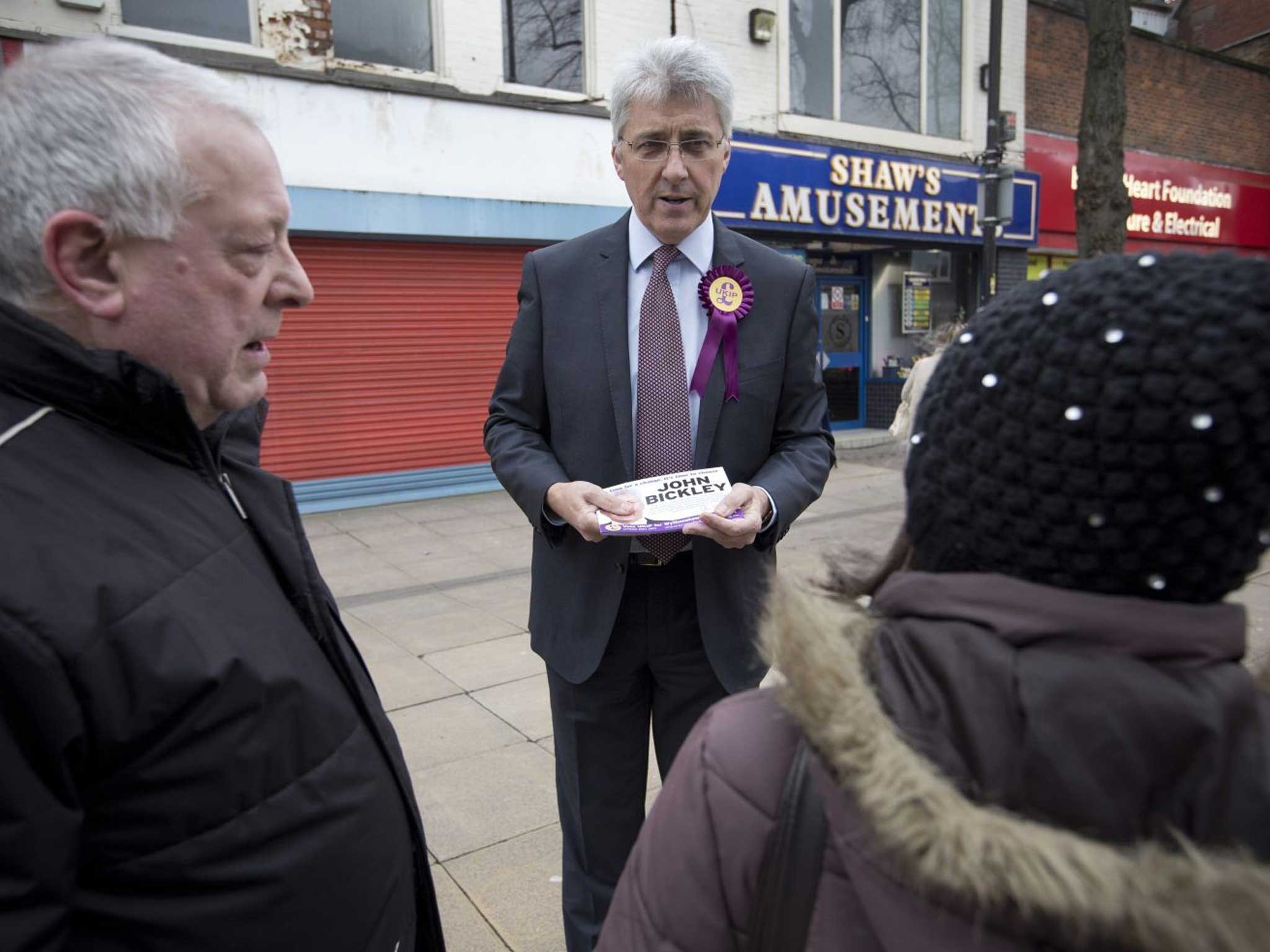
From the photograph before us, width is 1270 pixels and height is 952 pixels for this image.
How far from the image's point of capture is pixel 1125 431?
2.43 ft

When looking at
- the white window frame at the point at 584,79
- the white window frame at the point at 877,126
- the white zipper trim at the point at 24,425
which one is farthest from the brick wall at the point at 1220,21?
the white zipper trim at the point at 24,425

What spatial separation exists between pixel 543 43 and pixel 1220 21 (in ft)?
60.2

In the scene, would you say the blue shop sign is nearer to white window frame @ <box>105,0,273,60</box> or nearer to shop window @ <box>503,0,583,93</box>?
shop window @ <box>503,0,583,93</box>

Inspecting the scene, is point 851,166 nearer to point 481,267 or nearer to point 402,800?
point 481,267

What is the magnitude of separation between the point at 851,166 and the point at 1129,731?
11568mm

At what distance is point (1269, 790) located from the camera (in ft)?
2.36

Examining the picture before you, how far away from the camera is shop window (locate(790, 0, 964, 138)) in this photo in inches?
443

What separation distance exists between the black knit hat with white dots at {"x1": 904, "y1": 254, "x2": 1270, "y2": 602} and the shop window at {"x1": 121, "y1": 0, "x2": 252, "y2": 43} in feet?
27.7

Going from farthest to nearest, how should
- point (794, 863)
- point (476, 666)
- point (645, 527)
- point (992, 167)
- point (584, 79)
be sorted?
point (992, 167)
point (584, 79)
point (476, 666)
point (645, 527)
point (794, 863)

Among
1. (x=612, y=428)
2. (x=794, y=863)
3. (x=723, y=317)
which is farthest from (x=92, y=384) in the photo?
(x=723, y=317)

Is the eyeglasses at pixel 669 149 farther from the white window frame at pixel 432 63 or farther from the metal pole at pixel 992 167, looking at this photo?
the metal pole at pixel 992 167

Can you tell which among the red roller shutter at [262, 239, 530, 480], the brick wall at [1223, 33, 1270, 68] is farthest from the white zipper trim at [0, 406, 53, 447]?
the brick wall at [1223, 33, 1270, 68]

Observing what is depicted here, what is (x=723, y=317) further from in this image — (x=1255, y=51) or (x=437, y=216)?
(x=1255, y=51)

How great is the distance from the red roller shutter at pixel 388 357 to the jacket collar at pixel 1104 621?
7.94 m
